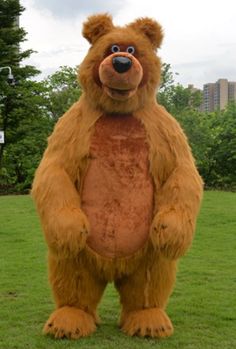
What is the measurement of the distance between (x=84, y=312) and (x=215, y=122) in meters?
18.6

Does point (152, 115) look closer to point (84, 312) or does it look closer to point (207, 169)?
point (84, 312)

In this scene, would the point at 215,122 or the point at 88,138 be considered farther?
the point at 215,122

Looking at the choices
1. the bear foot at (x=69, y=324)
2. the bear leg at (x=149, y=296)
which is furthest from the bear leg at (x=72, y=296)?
the bear leg at (x=149, y=296)

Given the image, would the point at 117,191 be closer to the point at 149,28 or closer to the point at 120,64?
the point at 120,64

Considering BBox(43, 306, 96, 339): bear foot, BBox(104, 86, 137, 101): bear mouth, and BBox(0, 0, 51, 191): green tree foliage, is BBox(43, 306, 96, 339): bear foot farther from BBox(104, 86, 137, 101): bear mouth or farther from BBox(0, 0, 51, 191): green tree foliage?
BBox(0, 0, 51, 191): green tree foliage

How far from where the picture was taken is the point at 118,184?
3586 mm

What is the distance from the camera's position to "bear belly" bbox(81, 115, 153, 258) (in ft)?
11.7

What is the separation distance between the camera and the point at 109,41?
361 cm

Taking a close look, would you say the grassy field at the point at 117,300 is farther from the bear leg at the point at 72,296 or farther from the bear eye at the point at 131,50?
the bear eye at the point at 131,50

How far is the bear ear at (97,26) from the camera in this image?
372cm

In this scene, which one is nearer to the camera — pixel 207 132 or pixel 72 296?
pixel 72 296

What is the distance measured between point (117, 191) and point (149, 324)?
0.92 meters

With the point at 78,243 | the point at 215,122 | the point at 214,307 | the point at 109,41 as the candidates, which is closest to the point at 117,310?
the point at 214,307

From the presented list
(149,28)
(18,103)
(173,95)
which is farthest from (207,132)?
(149,28)
